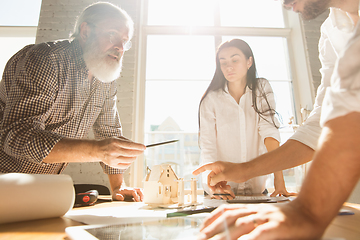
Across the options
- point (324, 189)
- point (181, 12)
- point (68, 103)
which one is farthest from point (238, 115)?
point (181, 12)

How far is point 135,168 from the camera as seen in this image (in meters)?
2.34

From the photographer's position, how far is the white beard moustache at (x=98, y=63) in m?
1.34

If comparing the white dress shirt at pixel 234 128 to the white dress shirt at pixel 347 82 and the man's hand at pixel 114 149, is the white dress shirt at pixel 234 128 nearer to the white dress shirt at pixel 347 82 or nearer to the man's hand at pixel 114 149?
the man's hand at pixel 114 149

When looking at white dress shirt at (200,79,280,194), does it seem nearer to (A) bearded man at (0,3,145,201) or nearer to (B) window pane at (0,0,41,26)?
(A) bearded man at (0,3,145,201)

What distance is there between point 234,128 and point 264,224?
1.21 metres

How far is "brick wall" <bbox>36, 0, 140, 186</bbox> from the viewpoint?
226 cm

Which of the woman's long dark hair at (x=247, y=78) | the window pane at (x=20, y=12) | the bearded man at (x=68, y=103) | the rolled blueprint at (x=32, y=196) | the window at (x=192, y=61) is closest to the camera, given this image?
the rolled blueprint at (x=32, y=196)

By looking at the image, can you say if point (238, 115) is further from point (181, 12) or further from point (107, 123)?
point (181, 12)

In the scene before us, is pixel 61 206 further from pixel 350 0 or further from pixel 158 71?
pixel 158 71

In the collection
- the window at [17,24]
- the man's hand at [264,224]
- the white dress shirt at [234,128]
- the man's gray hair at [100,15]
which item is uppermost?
the window at [17,24]

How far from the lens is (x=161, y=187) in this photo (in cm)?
84

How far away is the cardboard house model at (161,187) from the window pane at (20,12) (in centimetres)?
290

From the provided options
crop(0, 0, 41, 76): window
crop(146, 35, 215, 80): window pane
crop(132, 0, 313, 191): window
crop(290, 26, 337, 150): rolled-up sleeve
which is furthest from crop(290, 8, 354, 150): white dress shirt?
crop(0, 0, 41, 76): window

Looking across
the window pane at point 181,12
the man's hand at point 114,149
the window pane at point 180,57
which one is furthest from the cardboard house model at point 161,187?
the window pane at point 181,12
